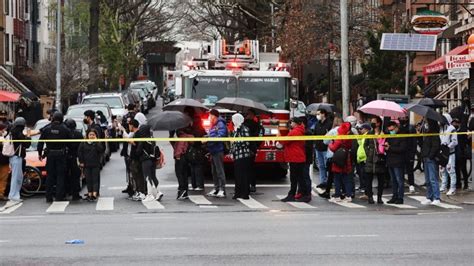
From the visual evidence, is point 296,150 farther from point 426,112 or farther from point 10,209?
point 10,209

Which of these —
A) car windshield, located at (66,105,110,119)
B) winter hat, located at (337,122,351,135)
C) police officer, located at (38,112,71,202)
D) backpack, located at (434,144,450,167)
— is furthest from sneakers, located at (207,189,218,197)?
car windshield, located at (66,105,110,119)

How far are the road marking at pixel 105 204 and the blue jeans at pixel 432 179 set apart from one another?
6035 millimetres

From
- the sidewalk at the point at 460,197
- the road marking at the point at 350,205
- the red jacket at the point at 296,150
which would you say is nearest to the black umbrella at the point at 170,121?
the red jacket at the point at 296,150

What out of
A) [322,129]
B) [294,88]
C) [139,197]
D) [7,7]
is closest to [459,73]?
[322,129]

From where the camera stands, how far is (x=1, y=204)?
21406 millimetres

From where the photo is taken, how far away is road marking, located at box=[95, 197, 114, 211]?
2022 cm

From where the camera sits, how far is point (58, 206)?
20.7 meters

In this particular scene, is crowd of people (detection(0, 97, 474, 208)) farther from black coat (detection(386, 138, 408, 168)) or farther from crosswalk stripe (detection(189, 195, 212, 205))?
crosswalk stripe (detection(189, 195, 212, 205))

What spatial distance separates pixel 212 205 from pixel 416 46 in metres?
10.3

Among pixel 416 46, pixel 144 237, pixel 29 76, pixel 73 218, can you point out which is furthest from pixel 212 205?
pixel 29 76

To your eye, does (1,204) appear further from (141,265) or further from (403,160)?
(141,265)

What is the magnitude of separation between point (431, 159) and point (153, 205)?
17.7 ft

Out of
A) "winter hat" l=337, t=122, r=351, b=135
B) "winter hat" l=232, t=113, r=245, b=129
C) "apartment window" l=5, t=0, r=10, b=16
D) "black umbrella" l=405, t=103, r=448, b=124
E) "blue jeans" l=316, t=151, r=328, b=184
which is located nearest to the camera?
"black umbrella" l=405, t=103, r=448, b=124

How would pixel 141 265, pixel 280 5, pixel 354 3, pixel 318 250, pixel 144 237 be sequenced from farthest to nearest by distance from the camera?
pixel 280 5
pixel 354 3
pixel 144 237
pixel 318 250
pixel 141 265
